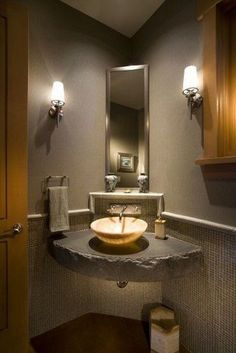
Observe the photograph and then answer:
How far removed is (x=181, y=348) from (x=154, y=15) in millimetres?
2668

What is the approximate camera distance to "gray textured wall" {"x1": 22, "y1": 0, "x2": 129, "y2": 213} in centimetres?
159

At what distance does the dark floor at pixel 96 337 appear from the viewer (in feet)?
4.83

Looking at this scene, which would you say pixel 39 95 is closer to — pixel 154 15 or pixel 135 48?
pixel 135 48

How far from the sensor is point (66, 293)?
5.69ft

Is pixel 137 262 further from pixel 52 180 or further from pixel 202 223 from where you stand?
pixel 52 180

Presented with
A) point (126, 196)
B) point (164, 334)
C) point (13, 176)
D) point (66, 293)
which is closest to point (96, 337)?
point (66, 293)

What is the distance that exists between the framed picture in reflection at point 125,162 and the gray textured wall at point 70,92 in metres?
0.15

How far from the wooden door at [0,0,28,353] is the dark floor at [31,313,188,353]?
0.76 ft

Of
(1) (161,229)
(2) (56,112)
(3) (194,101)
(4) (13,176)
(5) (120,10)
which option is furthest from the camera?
(5) (120,10)

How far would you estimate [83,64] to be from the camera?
181 centimetres

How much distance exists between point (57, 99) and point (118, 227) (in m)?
1.07

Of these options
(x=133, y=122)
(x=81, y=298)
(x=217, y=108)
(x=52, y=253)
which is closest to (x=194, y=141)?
(x=217, y=108)

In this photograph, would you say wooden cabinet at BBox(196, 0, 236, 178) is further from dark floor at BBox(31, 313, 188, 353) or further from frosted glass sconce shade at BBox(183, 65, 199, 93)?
dark floor at BBox(31, 313, 188, 353)

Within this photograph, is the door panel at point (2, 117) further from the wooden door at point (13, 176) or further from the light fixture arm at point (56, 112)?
the light fixture arm at point (56, 112)
